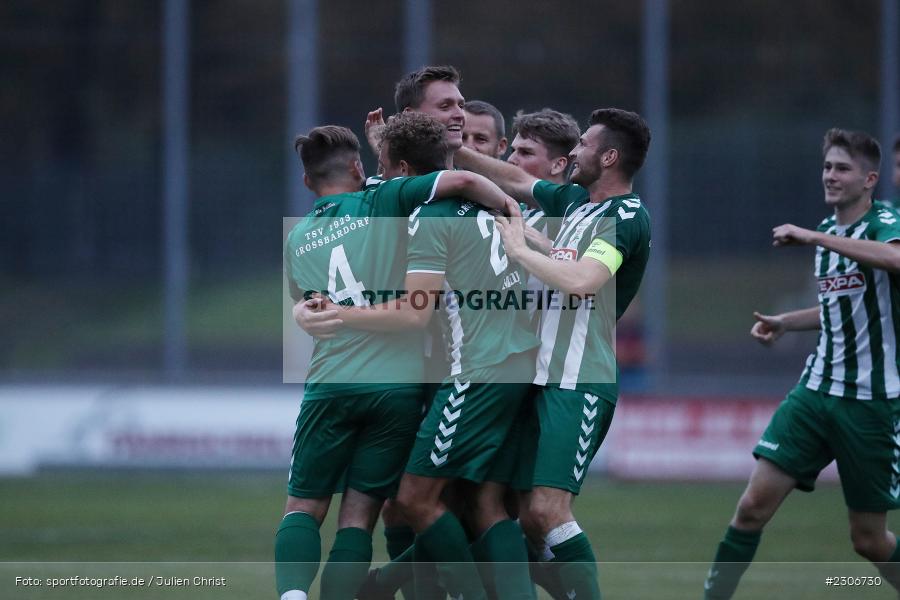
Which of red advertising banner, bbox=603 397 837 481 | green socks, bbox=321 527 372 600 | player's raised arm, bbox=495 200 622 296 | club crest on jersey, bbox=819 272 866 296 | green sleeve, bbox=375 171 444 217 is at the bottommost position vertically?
red advertising banner, bbox=603 397 837 481

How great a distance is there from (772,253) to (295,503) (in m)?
12.5

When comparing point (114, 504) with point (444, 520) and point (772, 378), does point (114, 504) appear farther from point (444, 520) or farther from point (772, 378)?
point (772, 378)

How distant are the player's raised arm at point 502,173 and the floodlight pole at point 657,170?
10219 millimetres

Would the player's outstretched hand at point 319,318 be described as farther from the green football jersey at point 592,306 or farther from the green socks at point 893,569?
the green socks at point 893,569

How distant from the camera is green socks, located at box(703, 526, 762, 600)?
628 cm

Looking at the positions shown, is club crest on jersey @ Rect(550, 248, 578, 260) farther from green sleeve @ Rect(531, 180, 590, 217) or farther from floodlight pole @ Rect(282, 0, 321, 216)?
floodlight pole @ Rect(282, 0, 321, 216)

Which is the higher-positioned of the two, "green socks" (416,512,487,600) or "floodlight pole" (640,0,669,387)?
"floodlight pole" (640,0,669,387)

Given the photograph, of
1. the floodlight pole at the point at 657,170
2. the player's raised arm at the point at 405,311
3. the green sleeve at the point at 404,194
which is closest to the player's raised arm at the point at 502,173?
the green sleeve at the point at 404,194

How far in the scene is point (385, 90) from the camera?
55.0 feet

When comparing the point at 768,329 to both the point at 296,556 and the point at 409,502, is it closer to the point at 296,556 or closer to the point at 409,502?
the point at 409,502

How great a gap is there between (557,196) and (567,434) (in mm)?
1297

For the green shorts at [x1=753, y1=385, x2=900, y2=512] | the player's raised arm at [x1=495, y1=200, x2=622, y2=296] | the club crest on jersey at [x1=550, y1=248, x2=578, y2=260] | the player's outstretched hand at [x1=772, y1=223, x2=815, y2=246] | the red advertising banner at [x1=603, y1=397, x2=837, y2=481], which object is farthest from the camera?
the red advertising banner at [x1=603, y1=397, x2=837, y2=481]

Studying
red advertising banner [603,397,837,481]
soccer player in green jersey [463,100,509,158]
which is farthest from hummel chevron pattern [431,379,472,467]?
red advertising banner [603,397,837,481]

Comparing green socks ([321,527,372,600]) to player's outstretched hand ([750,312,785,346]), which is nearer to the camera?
green socks ([321,527,372,600])
